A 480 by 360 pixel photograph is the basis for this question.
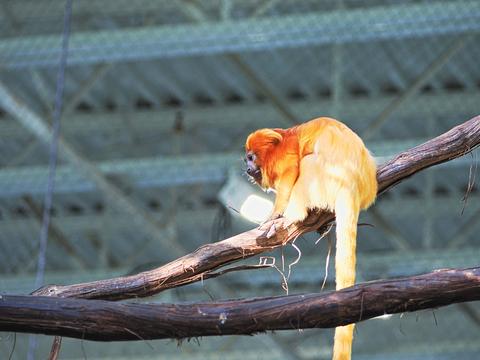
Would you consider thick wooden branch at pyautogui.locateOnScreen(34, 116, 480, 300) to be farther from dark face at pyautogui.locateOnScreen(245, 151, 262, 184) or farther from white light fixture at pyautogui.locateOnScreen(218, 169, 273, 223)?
white light fixture at pyautogui.locateOnScreen(218, 169, 273, 223)

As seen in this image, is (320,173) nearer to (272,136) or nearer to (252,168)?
(272,136)

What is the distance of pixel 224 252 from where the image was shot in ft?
15.0

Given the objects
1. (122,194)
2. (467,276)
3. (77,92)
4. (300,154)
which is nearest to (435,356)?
(122,194)

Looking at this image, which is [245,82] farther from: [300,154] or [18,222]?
[300,154]

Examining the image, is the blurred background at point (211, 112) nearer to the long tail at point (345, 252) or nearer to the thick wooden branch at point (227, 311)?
the long tail at point (345, 252)

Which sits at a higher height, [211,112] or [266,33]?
[211,112]

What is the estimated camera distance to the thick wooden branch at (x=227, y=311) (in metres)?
3.78

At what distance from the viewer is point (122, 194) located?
10969 millimetres

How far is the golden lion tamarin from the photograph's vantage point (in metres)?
4.86

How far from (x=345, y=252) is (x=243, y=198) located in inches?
160

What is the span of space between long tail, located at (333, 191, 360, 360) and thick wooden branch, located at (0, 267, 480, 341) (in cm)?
47

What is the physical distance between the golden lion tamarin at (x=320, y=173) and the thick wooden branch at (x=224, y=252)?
8.8 inches

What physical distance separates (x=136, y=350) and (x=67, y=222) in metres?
2.75

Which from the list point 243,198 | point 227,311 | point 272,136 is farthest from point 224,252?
point 243,198
